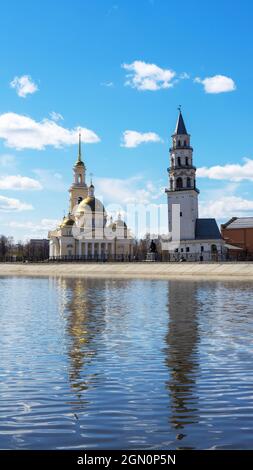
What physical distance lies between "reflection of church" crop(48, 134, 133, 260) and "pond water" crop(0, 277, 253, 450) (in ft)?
326

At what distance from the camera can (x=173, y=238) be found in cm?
9606

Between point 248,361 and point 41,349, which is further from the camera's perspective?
point 41,349

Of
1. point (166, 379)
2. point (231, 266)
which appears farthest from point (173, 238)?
point (166, 379)

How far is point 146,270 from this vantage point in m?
78.2

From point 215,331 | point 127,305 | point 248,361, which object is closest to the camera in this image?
point 248,361

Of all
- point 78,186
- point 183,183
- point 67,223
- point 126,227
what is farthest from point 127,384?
point 78,186

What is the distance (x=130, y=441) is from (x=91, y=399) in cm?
248

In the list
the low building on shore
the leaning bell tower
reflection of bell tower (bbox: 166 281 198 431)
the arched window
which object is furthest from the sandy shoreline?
reflection of bell tower (bbox: 166 281 198 431)

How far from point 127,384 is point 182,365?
2292 millimetres

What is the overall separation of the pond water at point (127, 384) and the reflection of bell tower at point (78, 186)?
121 m

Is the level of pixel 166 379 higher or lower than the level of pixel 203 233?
lower

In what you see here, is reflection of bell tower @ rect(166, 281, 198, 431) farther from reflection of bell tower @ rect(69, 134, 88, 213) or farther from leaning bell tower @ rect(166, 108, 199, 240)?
reflection of bell tower @ rect(69, 134, 88, 213)

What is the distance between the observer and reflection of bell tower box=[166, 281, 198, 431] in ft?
31.4
